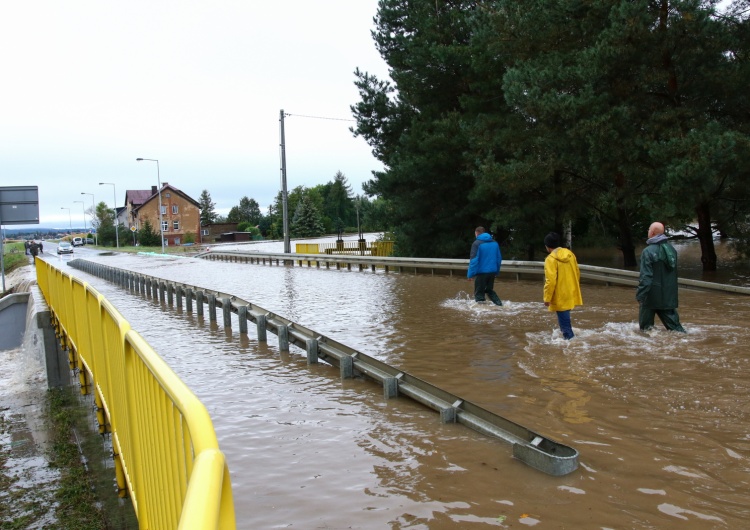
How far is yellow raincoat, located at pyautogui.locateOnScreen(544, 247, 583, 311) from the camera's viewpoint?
9312 mm

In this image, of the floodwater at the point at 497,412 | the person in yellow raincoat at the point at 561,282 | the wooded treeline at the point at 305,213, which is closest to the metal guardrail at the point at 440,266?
the floodwater at the point at 497,412

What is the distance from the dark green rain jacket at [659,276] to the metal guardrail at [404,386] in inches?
162

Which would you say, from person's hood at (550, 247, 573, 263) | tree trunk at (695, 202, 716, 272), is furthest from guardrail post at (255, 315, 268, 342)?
tree trunk at (695, 202, 716, 272)

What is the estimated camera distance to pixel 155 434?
10.6ft

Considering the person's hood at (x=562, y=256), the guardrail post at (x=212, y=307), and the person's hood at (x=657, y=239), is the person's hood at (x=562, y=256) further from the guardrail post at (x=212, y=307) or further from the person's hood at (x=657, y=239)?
the guardrail post at (x=212, y=307)

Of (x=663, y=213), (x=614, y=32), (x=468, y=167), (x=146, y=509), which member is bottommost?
(x=146, y=509)

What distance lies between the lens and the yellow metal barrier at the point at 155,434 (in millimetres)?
1858

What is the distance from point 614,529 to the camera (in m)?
4.09

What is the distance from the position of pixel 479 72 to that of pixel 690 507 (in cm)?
2270

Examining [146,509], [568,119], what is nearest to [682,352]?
[146,509]

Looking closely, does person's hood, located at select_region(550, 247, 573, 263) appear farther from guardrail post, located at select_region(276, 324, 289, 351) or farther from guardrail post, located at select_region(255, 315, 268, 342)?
guardrail post, located at select_region(255, 315, 268, 342)

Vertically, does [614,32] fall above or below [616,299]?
above

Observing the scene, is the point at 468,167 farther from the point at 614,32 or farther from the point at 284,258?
the point at 284,258

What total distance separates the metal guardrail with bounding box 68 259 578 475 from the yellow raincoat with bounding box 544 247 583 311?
9.62 ft
